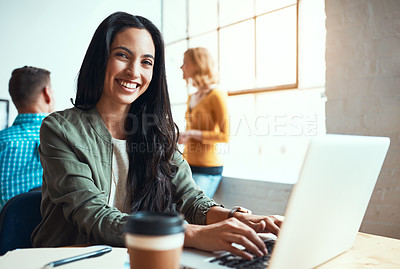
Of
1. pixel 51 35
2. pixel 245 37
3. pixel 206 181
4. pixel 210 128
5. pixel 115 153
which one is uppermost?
pixel 51 35

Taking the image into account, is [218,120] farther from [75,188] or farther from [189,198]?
[75,188]

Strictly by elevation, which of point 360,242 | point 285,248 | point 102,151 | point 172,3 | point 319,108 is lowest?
point 360,242

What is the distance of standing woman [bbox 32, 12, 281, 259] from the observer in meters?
1.08

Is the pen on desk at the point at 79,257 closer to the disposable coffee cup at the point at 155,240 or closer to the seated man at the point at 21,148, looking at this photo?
the disposable coffee cup at the point at 155,240

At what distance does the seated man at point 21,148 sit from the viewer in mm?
2203

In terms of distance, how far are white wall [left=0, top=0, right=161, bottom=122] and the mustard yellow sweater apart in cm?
155

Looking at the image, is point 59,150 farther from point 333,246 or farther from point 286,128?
point 286,128

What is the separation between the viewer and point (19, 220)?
3.98 feet

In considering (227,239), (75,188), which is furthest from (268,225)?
(75,188)

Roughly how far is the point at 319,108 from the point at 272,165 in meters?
0.64

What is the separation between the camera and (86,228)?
3.39 feet

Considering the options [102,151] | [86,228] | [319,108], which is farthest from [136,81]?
[319,108]

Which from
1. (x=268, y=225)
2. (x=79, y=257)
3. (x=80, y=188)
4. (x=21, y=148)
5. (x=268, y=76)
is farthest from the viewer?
(x=268, y=76)

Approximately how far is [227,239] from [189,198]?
23.1 inches
